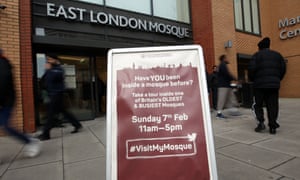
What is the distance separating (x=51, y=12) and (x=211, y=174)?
5.99 m

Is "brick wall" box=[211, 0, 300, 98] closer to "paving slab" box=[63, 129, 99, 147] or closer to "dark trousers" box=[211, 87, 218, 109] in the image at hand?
"dark trousers" box=[211, 87, 218, 109]

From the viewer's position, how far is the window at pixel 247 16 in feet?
35.5

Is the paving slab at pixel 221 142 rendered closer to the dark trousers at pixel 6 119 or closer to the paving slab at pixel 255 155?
the paving slab at pixel 255 155

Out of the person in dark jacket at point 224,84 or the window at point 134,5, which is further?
the window at point 134,5

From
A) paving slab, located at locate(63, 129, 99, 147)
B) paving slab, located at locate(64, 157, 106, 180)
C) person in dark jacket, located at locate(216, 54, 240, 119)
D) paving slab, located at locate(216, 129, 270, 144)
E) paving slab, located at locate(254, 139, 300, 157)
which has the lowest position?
paving slab, located at locate(64, 157, 106, 180)

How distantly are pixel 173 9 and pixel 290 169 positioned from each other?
293 inches

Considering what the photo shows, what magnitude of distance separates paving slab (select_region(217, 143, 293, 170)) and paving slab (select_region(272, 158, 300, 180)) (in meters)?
0.08

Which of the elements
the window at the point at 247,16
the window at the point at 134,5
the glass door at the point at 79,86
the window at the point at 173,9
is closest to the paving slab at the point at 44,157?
the glass door at the point at 79,86

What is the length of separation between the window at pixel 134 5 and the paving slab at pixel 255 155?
5.76m

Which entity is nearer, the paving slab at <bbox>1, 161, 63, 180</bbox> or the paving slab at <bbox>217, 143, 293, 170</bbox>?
→ the paving slab at <bbox>1, 161, 63, 180</bbox>

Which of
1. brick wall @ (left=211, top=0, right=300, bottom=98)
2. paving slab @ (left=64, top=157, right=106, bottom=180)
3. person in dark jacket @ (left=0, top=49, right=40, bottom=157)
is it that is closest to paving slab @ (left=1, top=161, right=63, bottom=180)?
paving slab @ (left=64, top=157, right=106, bottom=180)

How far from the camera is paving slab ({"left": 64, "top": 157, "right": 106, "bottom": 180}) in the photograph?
2.83m

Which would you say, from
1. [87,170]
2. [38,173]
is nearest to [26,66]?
[38,173]

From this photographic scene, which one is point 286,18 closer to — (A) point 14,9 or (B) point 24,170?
(A) point 14,9
